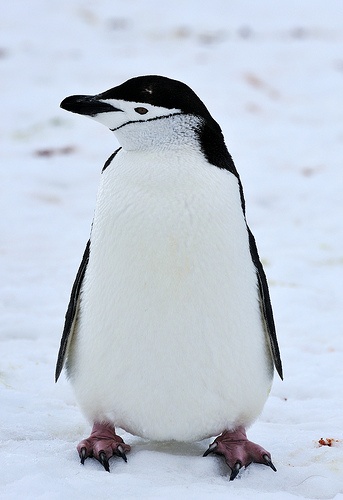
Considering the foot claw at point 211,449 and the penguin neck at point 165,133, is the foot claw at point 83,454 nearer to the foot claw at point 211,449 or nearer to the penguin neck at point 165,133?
the foot claw at point 211,449

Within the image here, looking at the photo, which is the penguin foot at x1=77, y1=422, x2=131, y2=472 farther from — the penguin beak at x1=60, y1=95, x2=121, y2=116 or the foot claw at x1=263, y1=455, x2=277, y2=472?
the penguin beak at x1=60, y1=95, x2=121, y2=116

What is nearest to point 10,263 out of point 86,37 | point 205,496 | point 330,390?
point 330,390

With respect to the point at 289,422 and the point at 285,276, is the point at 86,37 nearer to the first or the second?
the point at 285,276

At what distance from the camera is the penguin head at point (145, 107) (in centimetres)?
204

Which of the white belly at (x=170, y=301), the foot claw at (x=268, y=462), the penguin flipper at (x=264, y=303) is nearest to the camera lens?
the white belly at (x=170, y=301)

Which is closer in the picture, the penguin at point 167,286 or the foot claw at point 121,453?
the penguin at point 167,286

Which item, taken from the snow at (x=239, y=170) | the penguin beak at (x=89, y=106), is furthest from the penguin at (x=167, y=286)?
the snow at (x=239, y=170)

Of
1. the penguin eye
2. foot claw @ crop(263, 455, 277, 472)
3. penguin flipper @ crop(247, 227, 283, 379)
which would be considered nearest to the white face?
the penguin eye

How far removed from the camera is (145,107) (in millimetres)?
2043

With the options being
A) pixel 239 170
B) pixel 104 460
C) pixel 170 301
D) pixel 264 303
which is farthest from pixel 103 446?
pixel 239 170

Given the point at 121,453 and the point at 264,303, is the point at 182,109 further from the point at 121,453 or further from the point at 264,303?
the point at 121,453

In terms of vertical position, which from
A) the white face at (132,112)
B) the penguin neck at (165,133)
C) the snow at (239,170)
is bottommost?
the snow at (239,170)

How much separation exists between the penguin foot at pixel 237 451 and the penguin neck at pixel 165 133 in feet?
2.49

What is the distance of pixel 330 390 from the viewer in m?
2.88
